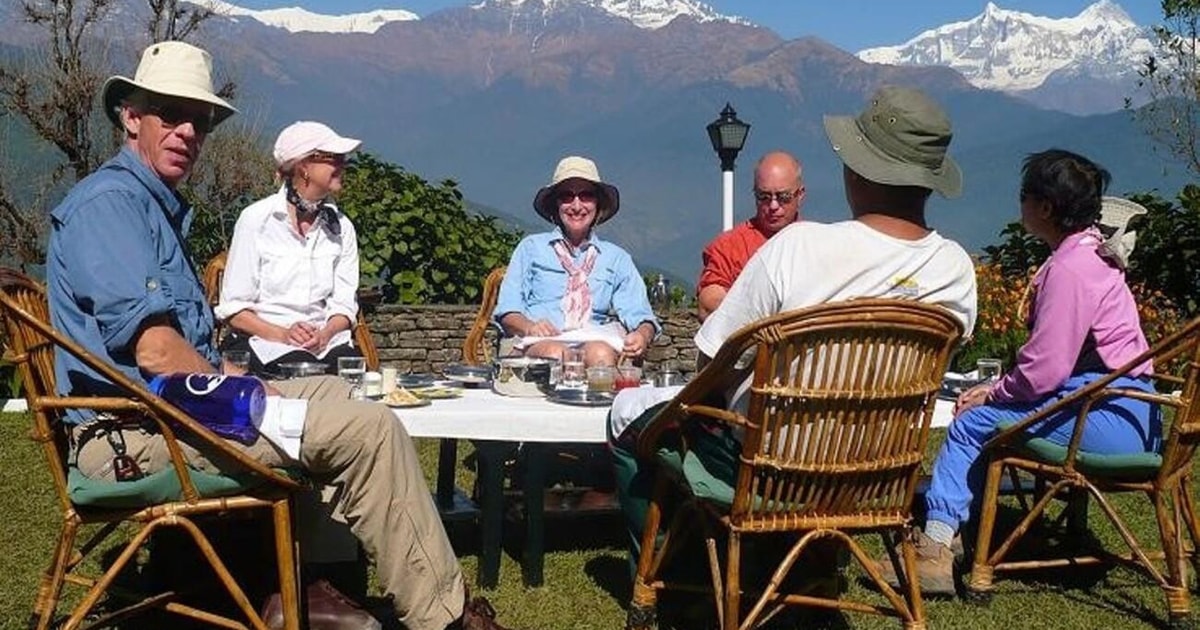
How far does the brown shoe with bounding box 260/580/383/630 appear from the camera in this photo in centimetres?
338

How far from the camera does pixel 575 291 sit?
5641 mm

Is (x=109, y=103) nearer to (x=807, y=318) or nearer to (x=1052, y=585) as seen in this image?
(x=807, y=318)

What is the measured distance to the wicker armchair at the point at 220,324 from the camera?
5.30 metres

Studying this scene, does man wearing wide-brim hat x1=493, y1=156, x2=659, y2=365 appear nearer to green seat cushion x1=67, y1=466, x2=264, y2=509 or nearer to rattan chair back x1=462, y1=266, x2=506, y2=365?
rattan chair back x1=462, y1=266, x2=506, y2=365

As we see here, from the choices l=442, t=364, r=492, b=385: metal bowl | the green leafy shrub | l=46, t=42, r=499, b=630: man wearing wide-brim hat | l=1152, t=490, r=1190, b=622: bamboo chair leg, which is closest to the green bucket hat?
l=1152, t=490, r=1190, b=622: bamboo chair leg

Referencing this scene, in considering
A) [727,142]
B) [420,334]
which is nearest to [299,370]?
[420,334]

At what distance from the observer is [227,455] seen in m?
2.91

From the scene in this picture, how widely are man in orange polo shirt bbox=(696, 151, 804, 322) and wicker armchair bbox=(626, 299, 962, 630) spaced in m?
2.09

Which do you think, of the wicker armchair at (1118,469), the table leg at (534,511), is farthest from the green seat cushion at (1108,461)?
the table leg at (534,511)

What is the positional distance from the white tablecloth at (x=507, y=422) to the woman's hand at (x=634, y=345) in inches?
61.8

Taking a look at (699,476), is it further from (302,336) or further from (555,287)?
(555,287)

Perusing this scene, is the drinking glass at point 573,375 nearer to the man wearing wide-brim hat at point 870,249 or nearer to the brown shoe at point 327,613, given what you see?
the man wearing wide-brim hat at point 870,249

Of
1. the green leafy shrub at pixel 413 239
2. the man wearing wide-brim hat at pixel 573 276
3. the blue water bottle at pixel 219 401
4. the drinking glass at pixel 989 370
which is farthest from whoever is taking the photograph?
the green leafy shrub at pixel 413 239

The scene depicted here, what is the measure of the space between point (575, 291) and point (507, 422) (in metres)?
2.09
